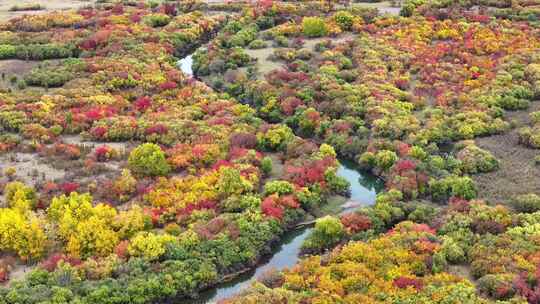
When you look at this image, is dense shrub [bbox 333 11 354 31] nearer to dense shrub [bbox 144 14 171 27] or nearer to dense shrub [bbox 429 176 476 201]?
dense shrub [bbox 144 14 171 27]

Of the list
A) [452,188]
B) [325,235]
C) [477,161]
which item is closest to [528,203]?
[452,188]

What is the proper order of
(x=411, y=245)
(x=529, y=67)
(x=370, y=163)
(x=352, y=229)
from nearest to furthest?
1. (x=411, y=245)
2. (x=352, y=229)
3. (x=370, y=163)
4. (x=529, y=67)

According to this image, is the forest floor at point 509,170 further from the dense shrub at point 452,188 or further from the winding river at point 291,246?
the winding river at point 291,246

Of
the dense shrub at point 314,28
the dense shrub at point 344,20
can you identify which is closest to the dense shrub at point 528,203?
the dense shrub at point 314,28

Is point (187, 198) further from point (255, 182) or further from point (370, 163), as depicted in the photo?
point (370, 163)

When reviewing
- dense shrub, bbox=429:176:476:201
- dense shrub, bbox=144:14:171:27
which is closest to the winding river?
dense shrub, bbox=429:176:476:201

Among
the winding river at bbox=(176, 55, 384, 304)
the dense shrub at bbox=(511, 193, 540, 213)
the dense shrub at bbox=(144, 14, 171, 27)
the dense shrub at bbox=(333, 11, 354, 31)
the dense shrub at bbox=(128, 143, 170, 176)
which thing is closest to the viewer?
the winding river at bbox=(176, 55, 384, 304)

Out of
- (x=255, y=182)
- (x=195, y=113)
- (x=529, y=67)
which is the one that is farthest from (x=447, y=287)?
(x=529, y=67)
